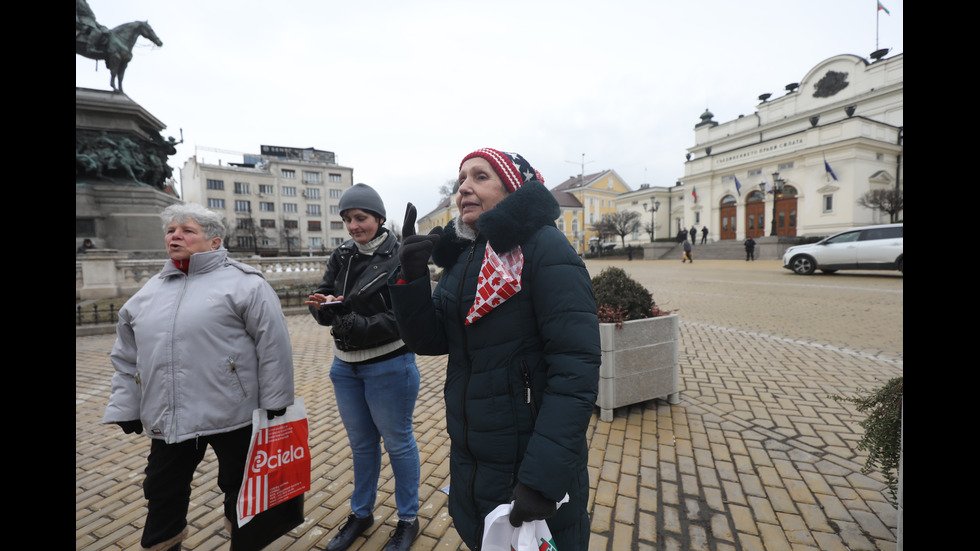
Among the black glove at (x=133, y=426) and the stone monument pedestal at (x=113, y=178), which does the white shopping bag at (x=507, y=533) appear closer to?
the black glove at (x=133, y=426)

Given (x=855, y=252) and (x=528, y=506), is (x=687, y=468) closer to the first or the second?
(x=528, y=506)

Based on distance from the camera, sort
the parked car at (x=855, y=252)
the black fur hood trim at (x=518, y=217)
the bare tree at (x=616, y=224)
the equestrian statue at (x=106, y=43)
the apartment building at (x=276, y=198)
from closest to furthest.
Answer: the black fur hood trim at (x=518, y=217), the parked car at (x=855, y=252), the equestrian statue at (x=106, y=43), the bare tree at (x=616, y=224), the apartment building at (x=276, y=198)

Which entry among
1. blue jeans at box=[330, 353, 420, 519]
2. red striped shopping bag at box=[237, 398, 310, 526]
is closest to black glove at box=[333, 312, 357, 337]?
blue jeans at box=[330, 353, 420, 519]

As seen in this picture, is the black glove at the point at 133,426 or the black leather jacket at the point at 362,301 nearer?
the black glove at the point at 133,426

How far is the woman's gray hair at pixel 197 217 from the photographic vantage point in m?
2.26

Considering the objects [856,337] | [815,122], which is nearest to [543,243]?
[856,337]

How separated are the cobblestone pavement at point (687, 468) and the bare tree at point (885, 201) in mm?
31503

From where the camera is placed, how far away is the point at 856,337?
274 inches

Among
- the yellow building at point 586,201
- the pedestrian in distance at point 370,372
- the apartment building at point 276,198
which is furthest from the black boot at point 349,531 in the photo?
the apartment building at point 276,198

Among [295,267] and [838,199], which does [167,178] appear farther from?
[838,199]

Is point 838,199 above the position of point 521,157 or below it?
above

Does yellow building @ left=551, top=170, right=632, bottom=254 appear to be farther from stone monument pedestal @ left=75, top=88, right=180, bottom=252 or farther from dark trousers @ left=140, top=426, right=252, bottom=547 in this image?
dark trousers @ left=140, top=426, right=252, bottom=547
